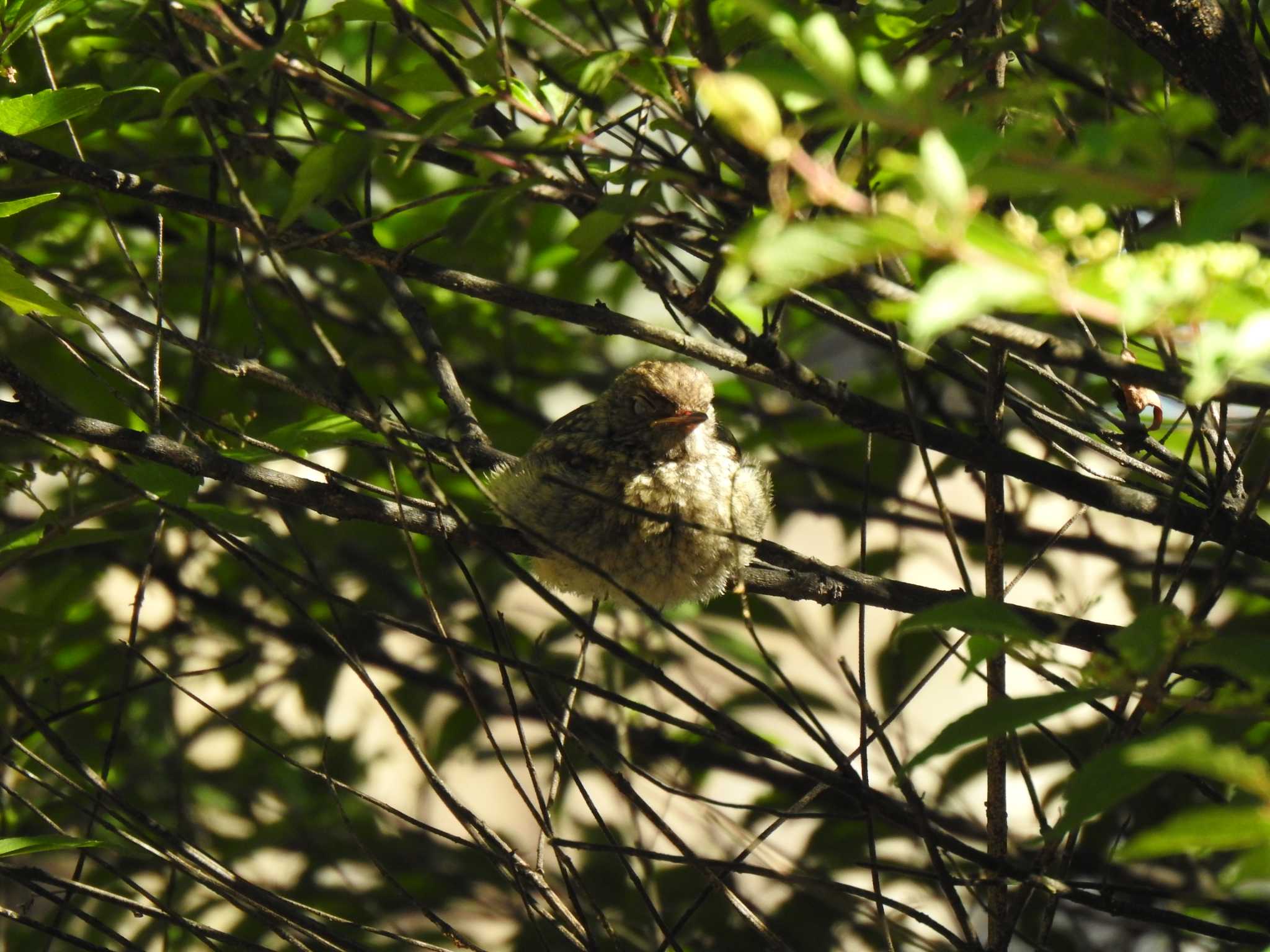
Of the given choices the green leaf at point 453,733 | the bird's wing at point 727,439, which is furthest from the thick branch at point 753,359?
the green leaf at point 453,733

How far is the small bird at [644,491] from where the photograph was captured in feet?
9.86

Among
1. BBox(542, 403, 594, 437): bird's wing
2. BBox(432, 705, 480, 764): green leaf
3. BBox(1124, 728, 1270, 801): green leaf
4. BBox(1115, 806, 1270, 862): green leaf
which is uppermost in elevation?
BBox(542, 403, 594, 437): bird's wing

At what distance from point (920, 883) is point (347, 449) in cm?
238

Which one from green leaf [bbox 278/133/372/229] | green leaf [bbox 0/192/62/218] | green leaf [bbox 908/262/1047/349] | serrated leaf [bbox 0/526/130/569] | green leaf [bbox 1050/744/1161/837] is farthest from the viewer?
serrated leaf [bbox 0/526/130/569]

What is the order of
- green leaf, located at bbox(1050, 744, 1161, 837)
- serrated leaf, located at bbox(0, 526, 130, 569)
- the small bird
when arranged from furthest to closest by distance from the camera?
the small bird → serrated leaf, located at bbox(0, 526, 130, 569) → green leaf, located at bbox(1050, 744, 1161, 837)

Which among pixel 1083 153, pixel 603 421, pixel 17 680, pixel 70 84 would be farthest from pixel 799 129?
pixel 17 680

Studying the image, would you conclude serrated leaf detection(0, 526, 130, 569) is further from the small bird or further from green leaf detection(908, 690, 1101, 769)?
green leaf detection(908, 690, 1101, 769)

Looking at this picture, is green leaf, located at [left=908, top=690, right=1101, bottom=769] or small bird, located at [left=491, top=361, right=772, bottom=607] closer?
green leaf, located at [left=908, top=690, right=1101, bottom=769]

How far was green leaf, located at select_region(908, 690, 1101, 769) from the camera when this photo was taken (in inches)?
49.3

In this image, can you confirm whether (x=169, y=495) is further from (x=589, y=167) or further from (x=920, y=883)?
(x=920, y=883)

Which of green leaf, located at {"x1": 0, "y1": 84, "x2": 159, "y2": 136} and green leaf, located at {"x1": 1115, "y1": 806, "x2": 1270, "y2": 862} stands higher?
green leaf, located at {"x1": 0, "y1": 84, "x2": 159, "y2": 136}

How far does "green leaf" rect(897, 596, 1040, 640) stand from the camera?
4.49 ft

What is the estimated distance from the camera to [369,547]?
14.0 feet

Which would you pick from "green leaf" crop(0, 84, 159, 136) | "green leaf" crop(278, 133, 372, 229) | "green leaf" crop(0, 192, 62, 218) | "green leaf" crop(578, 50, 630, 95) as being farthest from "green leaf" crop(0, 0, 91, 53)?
"green leaf" crop(578, 50, 630, 95)
